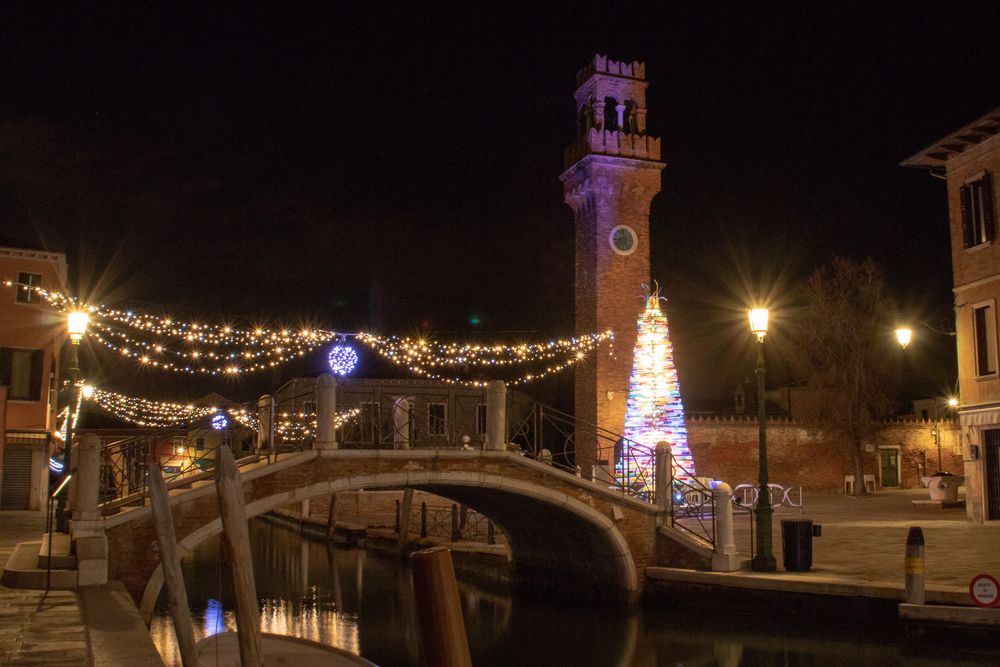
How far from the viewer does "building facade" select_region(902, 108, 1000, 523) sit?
1783 cm

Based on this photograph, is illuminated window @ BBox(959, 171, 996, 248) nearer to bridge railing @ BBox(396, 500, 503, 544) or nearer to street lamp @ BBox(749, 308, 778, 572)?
street lamp @ BBox(749, 308, 778, 572)

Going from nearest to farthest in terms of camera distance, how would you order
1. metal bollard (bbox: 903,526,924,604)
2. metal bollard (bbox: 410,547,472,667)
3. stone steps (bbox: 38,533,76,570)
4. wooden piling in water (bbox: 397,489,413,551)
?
1. metal bollard (bbox: 410,547,472,667)
2. stone steps (bbox: 38,533,76,570)
3. metal bollard (bbox: 903,526,924,604)
4. wooden piling in water (bbox: 397,489,413,551)

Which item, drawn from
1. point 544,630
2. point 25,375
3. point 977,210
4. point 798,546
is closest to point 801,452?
point 977,210

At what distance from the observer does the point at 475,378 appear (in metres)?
37.7

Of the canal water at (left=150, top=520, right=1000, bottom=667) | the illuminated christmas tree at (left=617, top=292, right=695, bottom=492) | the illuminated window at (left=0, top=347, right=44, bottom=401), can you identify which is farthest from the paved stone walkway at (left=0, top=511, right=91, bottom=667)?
the illuminated window at (left=0, top=347, right=44, bottom=401)

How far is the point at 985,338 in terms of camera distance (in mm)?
18234

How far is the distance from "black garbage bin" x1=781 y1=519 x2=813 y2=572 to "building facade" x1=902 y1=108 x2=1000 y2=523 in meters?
6.31

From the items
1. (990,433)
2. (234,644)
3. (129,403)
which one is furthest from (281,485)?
(129,403)

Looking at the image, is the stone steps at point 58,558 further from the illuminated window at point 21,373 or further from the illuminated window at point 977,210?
the illuminated window at point 977,210

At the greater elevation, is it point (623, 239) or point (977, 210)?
point (623, 239)

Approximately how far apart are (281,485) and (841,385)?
840 inches

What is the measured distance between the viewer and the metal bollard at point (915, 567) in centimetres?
1098

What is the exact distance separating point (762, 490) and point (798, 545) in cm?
92

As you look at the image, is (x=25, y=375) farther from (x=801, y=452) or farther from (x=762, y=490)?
(x=801, y=452)
